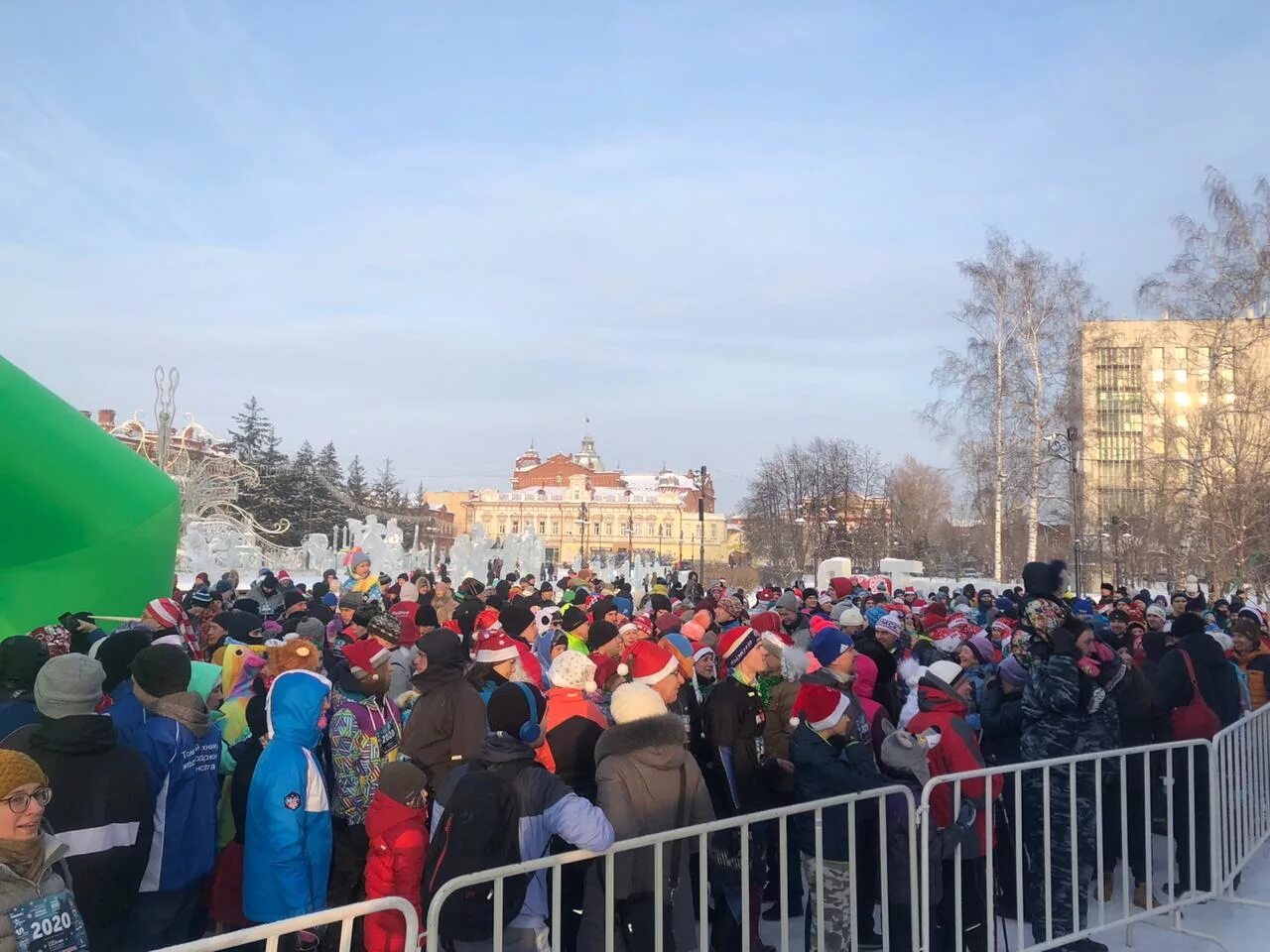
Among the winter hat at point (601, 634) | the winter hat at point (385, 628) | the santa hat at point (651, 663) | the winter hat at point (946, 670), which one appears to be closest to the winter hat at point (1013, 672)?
the winter hat at point (946, 670)

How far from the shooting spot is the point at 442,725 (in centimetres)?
482

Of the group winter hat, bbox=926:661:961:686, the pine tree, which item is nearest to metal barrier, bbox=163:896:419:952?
winter hat, bbox=926:661:961:686

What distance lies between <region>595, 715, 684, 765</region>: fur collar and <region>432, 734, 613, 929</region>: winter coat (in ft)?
1.29

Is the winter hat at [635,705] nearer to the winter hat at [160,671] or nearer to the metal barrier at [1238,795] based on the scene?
the winter hat at [160,671]

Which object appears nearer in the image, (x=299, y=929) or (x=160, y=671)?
(x=299, y=929)

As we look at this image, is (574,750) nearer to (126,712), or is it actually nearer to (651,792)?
(651,792)

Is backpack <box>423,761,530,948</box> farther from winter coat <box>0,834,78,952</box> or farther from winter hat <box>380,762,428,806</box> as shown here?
winter coat <box>0,834,78,952</box>

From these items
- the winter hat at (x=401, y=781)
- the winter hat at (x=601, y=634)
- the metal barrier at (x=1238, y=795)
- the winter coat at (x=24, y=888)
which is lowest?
the metal barrier at (x=1238, y=795)

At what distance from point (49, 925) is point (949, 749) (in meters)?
4.07

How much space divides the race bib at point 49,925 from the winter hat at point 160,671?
1622mm

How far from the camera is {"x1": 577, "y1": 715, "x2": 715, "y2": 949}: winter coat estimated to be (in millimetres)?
3832

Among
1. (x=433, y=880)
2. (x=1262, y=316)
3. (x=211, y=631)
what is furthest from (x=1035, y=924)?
(x=1262, y=316)

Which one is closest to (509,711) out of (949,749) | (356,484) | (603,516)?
(949,749)

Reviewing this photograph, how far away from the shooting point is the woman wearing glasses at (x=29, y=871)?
2.42 metres
